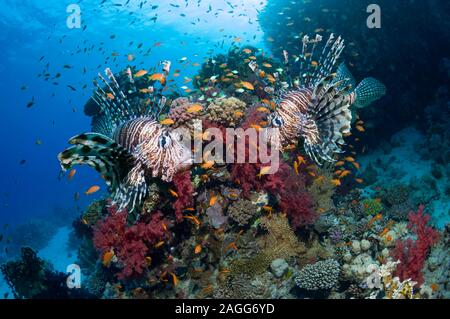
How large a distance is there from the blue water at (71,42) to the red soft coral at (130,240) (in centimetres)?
651

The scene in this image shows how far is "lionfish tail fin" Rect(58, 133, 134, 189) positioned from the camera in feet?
9.70

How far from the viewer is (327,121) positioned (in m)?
4.96

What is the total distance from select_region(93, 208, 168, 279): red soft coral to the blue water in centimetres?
651

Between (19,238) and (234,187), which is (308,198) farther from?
(19,238)

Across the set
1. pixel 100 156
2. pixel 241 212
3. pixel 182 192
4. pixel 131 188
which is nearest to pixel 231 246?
pixel 241 212

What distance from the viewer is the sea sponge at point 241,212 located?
19.0ft

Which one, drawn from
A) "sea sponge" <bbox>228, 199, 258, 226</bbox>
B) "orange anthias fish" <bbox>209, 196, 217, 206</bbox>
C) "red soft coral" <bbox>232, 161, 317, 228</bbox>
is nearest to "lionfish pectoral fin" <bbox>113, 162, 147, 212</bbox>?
"orange anthias fish" <bbox>209, 196, 217, 206</bbox>

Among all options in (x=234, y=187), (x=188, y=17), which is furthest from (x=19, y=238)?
(x=188, y=17)

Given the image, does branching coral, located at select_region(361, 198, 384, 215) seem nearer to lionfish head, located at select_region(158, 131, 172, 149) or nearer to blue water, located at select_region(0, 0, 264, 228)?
lionfish head, located at select_region(158, 131, 172, 149)

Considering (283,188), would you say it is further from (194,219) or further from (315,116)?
(194,219)

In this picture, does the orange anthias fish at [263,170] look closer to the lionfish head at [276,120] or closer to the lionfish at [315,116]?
the lionfish at [315,116]

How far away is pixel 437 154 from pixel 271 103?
9.31m

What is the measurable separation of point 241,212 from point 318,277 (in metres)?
1.83

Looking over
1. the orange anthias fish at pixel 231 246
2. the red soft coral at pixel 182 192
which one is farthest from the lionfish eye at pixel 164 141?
the orange anthias fish at pixel 231 246
